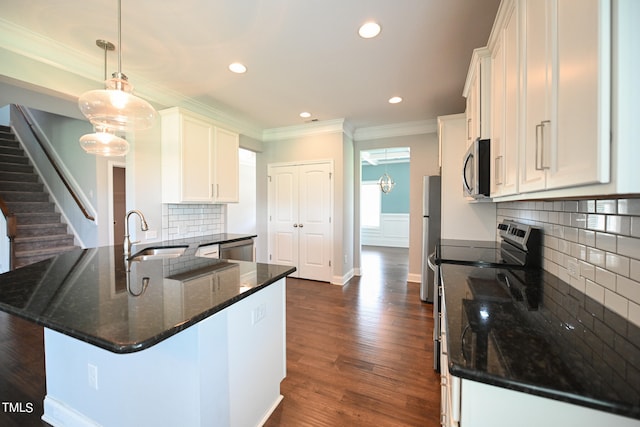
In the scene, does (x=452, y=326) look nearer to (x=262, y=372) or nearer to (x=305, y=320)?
(x=262, y=372)

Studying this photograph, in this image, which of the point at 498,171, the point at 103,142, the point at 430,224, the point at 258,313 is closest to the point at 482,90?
the point at 498,171

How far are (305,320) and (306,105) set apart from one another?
270 centimetres

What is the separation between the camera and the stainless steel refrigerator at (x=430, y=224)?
351 centimetres

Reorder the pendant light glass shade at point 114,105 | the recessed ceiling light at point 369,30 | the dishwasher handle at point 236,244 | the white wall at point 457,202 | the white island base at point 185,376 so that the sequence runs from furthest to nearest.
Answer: the dishwasher handle at point 236,244, the white wall at point 457,202, the recessed ceiling light at point 369,30, the pendant light glass shade at point 114,105, the white island base at point 185,376

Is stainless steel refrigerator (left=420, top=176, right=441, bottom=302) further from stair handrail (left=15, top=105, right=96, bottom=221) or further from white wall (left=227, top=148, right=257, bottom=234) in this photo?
stair handrail (left=15, top=105, right=96, bottom=221)

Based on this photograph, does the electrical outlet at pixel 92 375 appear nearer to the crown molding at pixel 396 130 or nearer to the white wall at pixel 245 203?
the crown molding at pixel 396 130

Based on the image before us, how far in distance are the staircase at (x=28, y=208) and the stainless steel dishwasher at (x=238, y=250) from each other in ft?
9.87

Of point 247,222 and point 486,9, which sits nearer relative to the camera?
point 486,9

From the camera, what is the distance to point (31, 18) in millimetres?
1902

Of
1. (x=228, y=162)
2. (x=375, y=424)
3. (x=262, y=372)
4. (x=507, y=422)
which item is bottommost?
(x=375, y=424)

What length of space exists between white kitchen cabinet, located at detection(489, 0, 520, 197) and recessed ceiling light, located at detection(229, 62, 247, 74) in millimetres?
2057

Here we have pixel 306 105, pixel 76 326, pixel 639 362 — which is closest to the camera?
pixel 639 362

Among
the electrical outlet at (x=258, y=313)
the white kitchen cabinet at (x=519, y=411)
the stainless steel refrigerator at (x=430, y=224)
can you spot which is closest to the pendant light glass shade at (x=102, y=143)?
the electrical outlet at (x=258, y=313)

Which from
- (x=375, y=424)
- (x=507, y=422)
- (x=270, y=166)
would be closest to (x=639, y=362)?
(x=507, y=422)
